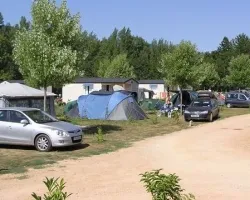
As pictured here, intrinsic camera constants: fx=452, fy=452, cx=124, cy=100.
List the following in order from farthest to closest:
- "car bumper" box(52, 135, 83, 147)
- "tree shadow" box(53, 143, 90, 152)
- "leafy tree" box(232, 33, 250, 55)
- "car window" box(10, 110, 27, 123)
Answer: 1. "leafy tree" box(232, 33, 250, 55)
2. "tree shadow" box(53, 143, 90, 152)
3. "car window" box(10, 110, 27, 123)
4. "car bumper" box(52, 135, 83, 147)

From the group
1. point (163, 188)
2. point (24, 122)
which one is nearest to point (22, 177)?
point (24, 122)

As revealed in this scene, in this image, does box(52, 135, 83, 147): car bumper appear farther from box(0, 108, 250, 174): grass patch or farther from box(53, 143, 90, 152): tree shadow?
box(53, 143, 90, 152): tree shadow

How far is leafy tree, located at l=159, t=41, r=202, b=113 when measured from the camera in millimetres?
31812

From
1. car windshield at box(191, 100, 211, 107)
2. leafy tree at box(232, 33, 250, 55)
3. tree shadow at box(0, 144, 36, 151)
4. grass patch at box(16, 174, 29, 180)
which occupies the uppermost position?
leafy tree at box(232, 33, 250, 55)

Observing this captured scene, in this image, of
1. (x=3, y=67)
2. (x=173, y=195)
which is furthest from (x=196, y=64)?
(x=3, y=67)

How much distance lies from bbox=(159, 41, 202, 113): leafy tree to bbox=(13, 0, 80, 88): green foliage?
14222mm

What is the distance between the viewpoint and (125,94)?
2778cm

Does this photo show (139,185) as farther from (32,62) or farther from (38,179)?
(32,62)

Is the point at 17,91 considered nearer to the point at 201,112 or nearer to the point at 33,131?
the point at 33,131

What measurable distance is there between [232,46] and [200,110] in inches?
3352

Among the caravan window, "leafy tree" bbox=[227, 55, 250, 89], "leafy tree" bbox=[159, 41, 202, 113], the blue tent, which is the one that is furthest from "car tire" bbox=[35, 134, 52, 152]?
the caravan window

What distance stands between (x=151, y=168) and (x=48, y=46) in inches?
337

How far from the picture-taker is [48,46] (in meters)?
18.2

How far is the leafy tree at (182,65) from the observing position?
104 ft
